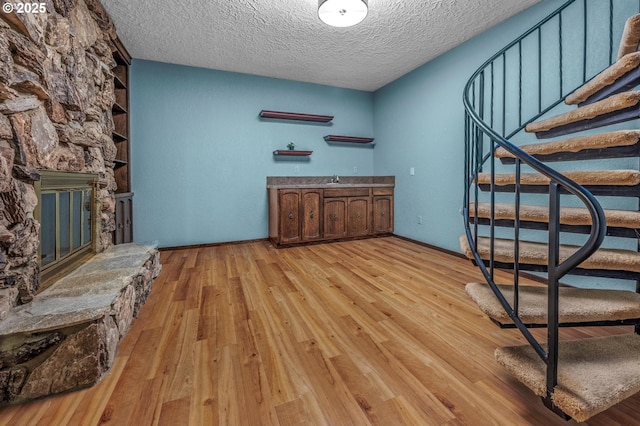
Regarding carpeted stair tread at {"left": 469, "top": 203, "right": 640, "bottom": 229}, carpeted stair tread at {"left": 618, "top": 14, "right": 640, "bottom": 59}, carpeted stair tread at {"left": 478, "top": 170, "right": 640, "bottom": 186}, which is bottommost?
carpeted stair tread at {"left": 469, "top": 203, "right": 640, "bottom": 229}

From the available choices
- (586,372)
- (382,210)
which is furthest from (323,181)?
(586,372)

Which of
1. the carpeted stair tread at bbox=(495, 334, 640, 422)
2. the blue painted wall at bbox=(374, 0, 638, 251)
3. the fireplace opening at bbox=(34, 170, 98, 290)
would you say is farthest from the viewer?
the blue painted wall at bbox=(374, 0, 638, 251)

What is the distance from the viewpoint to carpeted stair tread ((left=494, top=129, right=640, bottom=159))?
128cm

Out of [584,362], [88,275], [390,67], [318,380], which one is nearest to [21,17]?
[88,275]

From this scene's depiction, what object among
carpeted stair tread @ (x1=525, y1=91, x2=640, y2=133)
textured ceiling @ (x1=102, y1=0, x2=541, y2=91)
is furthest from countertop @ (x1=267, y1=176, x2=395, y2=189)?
carpeted stair tread @ (x1=525, y1=91, x2=640, y2=133)

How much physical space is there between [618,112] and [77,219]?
364cm

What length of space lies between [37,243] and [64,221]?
0.48 meters

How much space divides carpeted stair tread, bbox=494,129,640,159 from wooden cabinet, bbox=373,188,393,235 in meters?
2.74

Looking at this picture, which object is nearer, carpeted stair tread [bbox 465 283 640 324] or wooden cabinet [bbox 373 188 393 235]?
carpeted stair tread [bbox 465 283 640 324]

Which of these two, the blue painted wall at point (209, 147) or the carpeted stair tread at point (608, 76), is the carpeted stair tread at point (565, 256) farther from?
the blue painted wall at point (209, 147)

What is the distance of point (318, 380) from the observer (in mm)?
1306

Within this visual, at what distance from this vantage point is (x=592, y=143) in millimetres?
1421

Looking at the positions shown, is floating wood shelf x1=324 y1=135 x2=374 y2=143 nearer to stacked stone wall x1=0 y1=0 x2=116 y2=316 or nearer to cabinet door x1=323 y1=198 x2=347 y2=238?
cabinet door x1=323 y1=198 x2=347 y2=238

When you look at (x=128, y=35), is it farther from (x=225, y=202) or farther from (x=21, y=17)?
(x=225, y=202)
